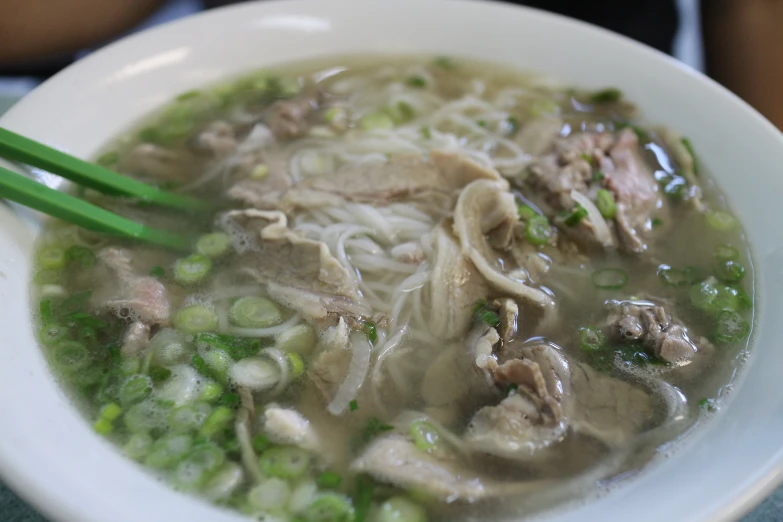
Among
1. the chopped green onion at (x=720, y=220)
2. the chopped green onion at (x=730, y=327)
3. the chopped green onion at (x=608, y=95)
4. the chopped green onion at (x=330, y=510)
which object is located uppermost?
the chopped green onion at (x=608, y=95)

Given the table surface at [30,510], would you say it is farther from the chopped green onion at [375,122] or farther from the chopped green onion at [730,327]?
the chopped green onion at [375,122]

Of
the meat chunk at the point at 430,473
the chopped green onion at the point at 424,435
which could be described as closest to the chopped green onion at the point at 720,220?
the meat chunk at the point at 430,473

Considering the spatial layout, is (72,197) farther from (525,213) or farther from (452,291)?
(525,213)

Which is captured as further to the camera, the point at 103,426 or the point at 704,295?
the point at 704,295

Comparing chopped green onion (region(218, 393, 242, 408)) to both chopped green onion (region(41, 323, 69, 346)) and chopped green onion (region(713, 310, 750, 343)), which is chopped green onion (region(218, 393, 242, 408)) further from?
chopped green onion (region(713, 310, 750, 343))

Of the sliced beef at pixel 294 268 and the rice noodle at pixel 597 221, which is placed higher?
the rice noodle at pixel 597 221

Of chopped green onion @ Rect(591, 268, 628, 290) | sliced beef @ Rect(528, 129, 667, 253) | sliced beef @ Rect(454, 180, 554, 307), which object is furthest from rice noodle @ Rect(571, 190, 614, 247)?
sliced beef @ Rect(454, 180, 554, 307)

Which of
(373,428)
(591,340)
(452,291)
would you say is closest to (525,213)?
(452,291)
